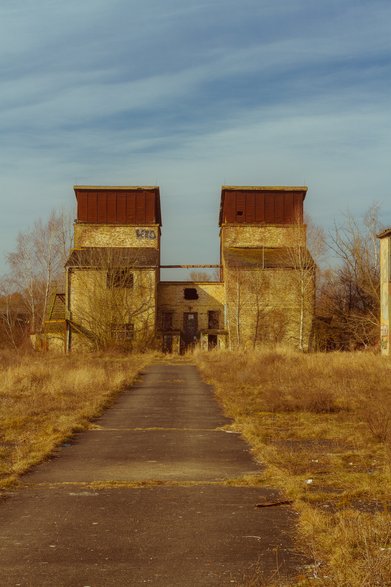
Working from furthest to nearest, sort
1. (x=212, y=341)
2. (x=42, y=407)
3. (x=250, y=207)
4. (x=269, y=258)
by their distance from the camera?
1. (x=250, y=207)
2. (x=269, y=258)
3. (x=212, y=341)
4. (x=42, y=407)

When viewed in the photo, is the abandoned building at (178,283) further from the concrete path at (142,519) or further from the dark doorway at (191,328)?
the concrete path at (142,519)

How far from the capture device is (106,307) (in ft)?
150

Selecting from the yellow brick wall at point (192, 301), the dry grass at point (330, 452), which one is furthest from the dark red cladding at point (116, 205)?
the dry grass at point (330, 452)

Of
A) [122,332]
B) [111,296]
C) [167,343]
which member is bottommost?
[167,343]

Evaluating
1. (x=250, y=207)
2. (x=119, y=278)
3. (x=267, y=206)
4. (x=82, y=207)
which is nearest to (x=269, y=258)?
(x=267, y=206)

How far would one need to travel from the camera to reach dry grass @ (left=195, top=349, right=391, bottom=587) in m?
5.30

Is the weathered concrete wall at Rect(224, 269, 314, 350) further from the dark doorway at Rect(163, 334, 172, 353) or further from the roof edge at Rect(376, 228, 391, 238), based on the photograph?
the roof edge at Rect(376, 228, 391, 238)

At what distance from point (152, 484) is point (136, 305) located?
38.7 meters

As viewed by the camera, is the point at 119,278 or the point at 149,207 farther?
the point at 149,207

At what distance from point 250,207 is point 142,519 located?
150 ft

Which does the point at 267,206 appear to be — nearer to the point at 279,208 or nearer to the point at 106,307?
the point at 279,208

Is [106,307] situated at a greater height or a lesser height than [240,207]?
lesser

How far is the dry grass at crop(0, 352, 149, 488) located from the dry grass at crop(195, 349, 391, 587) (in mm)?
3023

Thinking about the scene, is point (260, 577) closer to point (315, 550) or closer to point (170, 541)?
point (315, 550)
